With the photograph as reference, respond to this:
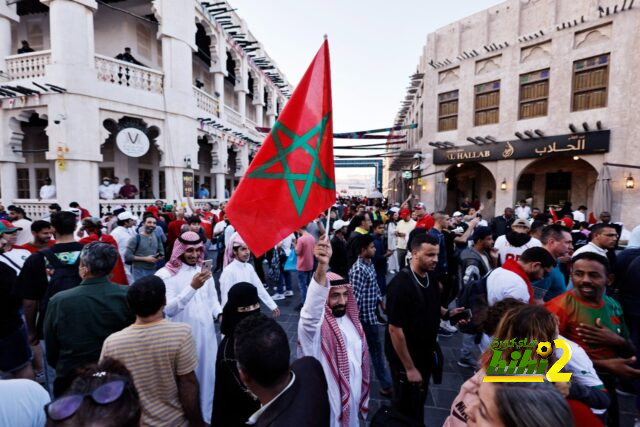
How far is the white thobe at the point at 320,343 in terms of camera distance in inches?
85.1

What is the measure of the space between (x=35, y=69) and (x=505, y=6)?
59.7ft

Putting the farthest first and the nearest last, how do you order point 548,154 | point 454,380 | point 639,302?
1. point 548,154
2. point 454,380
3. point 639,302

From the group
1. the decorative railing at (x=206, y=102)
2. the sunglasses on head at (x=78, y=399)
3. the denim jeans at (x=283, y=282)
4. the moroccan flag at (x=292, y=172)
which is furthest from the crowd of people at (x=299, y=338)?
→ the decorative railing at (x=206, y=102)

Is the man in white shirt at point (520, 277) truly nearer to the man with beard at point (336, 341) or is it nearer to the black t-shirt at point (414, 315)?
the black t-shirt at point (414, 315)

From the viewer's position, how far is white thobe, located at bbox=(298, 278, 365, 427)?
2162 millimetres

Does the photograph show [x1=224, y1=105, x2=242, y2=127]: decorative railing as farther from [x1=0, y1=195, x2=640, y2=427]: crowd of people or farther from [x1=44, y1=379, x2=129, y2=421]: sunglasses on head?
[x1=44, y1=379, x2=129, y2=421]: sunglasses on head

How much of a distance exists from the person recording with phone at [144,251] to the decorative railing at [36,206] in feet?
22.1

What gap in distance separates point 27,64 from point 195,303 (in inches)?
468

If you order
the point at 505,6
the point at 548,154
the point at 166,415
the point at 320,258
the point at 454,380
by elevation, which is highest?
the point at 505,6

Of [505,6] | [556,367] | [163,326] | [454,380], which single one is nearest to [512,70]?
[505,6]

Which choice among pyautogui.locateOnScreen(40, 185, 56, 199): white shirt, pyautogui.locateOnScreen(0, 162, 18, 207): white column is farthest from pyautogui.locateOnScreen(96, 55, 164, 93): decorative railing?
pyautogui.locateOnScreen(0, 162, 18, 207): white column

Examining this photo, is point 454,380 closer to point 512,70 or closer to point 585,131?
point 585,131

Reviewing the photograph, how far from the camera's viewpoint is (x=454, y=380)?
377 centimetres

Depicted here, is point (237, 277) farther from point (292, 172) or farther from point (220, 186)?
point (220, 186)
